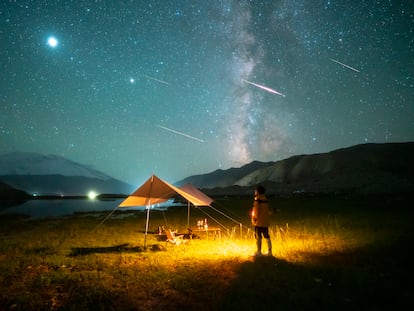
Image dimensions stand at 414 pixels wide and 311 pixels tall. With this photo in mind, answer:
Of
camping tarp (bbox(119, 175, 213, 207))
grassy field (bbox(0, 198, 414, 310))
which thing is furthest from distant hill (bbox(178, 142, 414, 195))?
camping tarp (bbox(119, 175, 213, 207))

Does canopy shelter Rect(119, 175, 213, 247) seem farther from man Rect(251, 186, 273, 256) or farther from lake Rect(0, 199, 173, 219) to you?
lake Rect(0, 199, 173, 219)

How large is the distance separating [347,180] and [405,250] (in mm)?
92718

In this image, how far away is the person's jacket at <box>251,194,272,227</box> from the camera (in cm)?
1142

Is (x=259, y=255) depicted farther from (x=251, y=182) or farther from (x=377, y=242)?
(x=251, y=182)

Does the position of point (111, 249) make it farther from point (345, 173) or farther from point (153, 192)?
point (345, 173)

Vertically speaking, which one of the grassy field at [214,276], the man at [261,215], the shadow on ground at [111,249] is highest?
the man at [261,215]

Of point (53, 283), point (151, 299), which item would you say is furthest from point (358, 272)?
point (53, 283)

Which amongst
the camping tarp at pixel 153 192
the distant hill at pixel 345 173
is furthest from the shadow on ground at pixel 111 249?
the distant hill at pixel 345 173

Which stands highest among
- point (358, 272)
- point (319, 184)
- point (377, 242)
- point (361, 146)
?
point (361, 146)

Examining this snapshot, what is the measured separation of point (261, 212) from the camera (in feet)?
37.6

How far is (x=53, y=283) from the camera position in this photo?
8.89m

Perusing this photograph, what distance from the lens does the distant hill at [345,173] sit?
85188 mm

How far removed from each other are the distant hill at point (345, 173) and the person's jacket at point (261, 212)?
231 ft

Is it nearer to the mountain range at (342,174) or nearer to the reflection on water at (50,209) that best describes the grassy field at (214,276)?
the reflection on water at (50,209)
